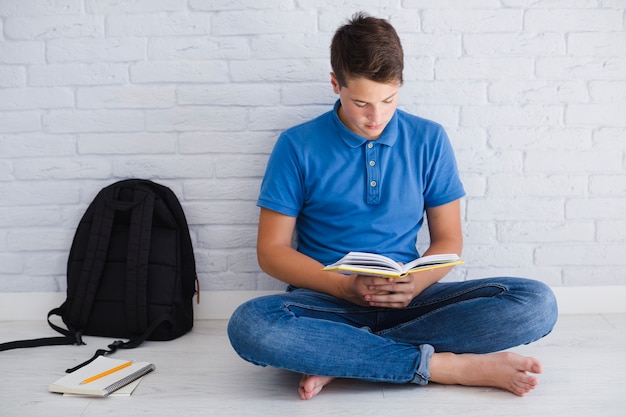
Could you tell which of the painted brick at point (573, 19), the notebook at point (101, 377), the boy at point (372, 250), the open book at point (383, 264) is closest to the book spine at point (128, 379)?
the notebook at point (101, 377)

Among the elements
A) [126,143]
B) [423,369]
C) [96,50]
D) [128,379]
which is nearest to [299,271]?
[423,369]

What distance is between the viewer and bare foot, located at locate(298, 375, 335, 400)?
180 centimetres

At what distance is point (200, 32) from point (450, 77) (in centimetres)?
83

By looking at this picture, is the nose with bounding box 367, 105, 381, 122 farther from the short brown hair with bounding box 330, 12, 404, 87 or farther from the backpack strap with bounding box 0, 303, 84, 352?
the backpack strap with bounding box 0, 303, 84, 352

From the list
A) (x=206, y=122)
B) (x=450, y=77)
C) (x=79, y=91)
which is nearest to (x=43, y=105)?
(x=79, y=91)

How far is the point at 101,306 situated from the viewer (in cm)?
231

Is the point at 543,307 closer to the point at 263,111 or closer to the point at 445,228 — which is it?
the point at 445,228

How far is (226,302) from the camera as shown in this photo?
8.06 feet

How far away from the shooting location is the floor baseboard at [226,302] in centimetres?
244

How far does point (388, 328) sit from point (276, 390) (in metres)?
0.37

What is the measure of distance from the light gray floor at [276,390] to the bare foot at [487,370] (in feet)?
0.09

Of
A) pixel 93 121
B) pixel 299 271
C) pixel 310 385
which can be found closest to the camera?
pixel 310 385

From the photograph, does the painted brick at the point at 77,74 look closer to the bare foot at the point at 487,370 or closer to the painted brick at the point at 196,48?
the painted brick at the point at 196,48

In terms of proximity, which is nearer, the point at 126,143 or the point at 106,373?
the point at 106,373
